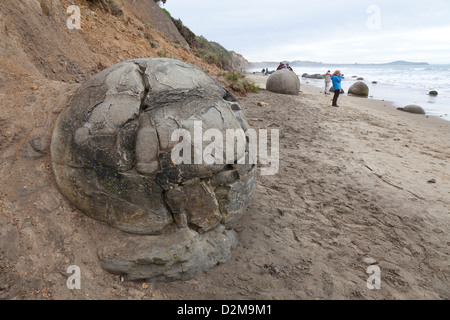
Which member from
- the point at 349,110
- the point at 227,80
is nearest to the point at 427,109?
the point at 349,110

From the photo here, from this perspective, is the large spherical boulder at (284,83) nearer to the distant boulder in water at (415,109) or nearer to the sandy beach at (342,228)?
the distant boulder in water at (415,109)

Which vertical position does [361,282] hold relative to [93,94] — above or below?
below

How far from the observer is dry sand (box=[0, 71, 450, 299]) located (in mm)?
2623

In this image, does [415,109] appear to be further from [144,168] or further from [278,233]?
[144,168]

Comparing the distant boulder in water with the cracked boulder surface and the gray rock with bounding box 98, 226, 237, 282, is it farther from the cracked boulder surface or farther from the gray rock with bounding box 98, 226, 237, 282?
the gray rock with bounding box 98, 226, 237, 282

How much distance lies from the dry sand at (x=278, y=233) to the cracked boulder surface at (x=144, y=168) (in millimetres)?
231

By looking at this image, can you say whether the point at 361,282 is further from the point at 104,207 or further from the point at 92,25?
the point at 92,25

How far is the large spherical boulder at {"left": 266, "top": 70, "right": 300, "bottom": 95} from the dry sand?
8102mm

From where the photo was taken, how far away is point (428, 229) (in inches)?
149

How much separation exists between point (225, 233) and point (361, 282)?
144cm

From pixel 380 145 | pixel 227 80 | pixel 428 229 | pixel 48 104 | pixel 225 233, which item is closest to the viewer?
pixel 225 233

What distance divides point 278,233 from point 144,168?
1.87m

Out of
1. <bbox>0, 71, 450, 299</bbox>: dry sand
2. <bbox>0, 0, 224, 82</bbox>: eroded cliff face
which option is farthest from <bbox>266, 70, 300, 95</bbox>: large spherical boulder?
<bbox>0, 71, 450, 299</bbox>: dry sand
